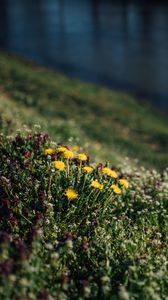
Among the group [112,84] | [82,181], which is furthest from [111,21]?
[82,181]

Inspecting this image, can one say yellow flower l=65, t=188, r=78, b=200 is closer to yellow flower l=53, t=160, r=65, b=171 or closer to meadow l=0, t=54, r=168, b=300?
meadow l=0, t=54, r=168, b=300

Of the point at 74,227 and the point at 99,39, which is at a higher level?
the point at 99,39

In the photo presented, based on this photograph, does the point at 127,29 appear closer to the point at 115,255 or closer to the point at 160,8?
the point at 160,8

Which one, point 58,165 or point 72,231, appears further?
point 58,165

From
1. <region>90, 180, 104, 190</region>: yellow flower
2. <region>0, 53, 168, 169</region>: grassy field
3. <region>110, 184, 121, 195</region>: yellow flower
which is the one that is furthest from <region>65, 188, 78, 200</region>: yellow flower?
<region>0, 53, 168, 169</region>: grassy field

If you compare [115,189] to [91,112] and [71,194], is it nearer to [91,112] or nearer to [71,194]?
[71,194]

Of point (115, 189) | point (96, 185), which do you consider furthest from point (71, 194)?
point (115, 189)
